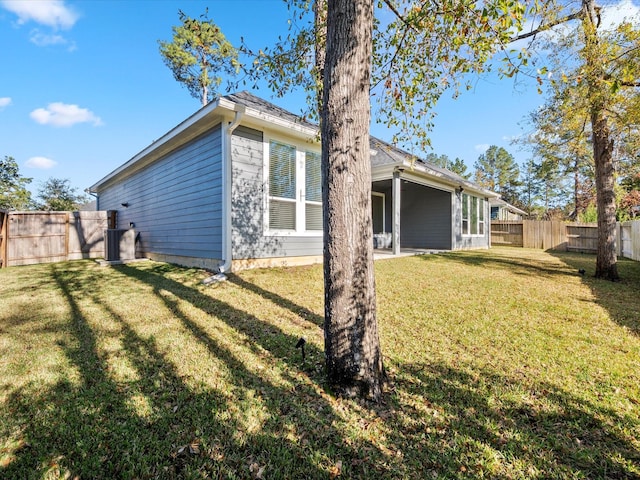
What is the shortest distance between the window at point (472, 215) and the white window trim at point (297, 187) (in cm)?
913

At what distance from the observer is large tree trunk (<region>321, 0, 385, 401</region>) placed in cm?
208

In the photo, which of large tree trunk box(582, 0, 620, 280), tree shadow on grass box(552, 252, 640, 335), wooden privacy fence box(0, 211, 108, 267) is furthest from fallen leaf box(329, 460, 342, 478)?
wooden privacy fence box(0, 211, 108, 267)

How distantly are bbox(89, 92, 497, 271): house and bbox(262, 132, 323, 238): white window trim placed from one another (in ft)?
0.08

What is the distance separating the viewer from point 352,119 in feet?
6.87

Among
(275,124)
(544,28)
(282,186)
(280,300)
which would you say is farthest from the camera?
(282,186)

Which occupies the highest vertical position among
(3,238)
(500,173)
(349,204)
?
(500,173)

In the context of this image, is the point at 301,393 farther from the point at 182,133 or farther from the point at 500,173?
the point at 500,173

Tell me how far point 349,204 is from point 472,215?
14.2 m

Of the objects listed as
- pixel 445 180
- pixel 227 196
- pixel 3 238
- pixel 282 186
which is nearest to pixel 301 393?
pixel 227 196

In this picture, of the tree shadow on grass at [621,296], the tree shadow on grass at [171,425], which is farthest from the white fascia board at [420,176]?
the tree shadow on grass at [171,425]

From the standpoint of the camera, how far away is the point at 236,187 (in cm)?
615

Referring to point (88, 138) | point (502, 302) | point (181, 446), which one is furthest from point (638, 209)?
point (88, 138)

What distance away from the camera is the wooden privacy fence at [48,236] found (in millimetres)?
9016

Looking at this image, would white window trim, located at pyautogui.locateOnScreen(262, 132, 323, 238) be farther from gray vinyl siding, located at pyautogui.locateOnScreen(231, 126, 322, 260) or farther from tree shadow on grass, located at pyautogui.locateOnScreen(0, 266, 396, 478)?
tree shadow on grass, located at pyautogui.locateOnScreen(0, 266, 396, 478)
